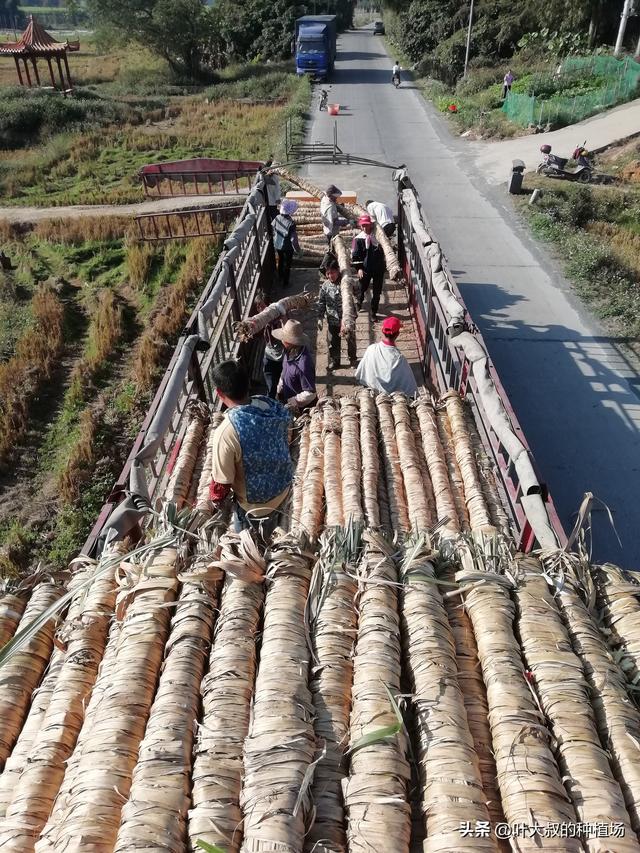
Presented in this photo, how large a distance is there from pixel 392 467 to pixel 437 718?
2.36m

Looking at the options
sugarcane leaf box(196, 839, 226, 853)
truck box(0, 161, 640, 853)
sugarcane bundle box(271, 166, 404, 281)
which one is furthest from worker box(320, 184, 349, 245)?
sugarcane leaf box(196, 839, 226, 853)

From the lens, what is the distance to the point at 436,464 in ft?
14.1

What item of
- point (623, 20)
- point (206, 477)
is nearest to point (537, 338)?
point (206, 477)

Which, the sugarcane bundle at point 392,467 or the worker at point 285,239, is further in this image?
the worker at point 285,239

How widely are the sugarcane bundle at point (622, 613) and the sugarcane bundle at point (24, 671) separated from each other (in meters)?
2.56

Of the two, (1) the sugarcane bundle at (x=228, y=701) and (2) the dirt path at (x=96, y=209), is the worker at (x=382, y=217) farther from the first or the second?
(2) the dirt path at (x=96, y=209)

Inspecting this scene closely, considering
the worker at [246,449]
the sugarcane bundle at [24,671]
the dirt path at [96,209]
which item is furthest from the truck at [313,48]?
the sugarcane bundle at [24,671]

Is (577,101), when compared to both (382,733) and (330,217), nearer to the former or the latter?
(330,217)

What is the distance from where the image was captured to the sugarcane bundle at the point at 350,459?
12.7ft

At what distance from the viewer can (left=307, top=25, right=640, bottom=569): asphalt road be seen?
755cm

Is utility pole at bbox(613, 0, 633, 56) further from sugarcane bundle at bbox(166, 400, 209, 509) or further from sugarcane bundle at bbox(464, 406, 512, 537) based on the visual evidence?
sugarcane bundle at bbox(166, 400, 209, 509)

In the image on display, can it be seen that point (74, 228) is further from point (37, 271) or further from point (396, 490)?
point (396, 490)

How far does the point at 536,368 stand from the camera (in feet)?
32.1

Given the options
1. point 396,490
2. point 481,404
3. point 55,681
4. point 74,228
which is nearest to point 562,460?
point 481,404
